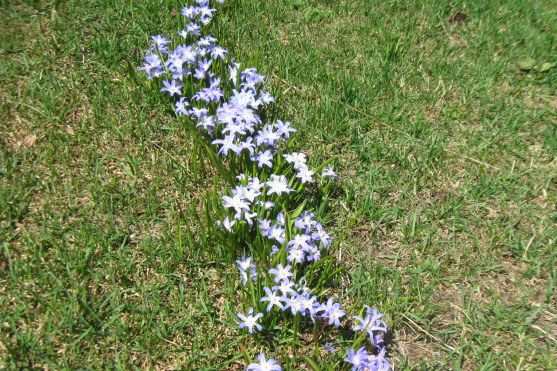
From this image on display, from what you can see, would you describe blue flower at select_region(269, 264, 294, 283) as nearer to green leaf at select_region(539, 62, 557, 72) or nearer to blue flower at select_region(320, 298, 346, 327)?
blue flower at select_region(320, 298, 346, 327)

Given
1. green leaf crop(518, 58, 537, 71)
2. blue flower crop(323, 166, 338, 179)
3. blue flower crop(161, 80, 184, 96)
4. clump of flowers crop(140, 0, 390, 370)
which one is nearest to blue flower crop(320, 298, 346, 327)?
clump of flowers crop(140, 0, 390, 370)

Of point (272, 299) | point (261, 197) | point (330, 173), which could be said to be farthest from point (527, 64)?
point (272, 299)

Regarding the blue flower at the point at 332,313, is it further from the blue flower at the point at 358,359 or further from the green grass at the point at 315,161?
the green grass at the point at 315,161

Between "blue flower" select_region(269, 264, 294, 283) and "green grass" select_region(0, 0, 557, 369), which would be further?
"green grass" select_region(0, 0, 557, 369)

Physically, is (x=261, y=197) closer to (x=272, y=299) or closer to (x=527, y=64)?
(x=272, y=299)

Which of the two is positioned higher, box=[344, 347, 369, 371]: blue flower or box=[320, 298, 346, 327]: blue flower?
box=[320, 298, 346, 327]: blue flower

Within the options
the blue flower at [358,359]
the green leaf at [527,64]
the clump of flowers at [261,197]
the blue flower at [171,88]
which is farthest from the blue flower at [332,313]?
the green leaf at [527,64]

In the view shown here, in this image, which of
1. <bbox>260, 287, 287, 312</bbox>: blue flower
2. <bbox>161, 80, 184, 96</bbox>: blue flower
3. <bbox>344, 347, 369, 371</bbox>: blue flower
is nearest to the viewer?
<bbox>344, 347, 369, 371</bbox>: blue flower
